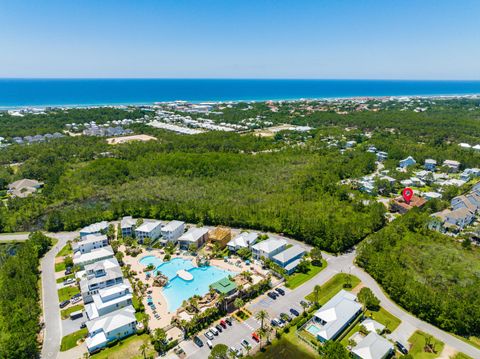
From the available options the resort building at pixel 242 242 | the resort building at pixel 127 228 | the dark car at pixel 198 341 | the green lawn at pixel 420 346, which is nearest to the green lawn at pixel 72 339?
the dark car at pixel 198 341

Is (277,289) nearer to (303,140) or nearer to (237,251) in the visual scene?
(237,251)

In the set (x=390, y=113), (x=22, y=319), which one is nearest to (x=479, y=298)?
(x=22, y=319)

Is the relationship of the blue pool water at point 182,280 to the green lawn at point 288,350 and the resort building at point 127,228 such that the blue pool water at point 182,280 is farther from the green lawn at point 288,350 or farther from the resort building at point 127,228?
the green lawn at point 288,350

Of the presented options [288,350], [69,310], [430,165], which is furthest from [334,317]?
[430,165]

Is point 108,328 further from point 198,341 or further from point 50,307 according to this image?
point 50,307

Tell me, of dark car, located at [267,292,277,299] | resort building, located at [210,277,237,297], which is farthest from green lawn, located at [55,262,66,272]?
dark car, located at [267,292,277,299]
